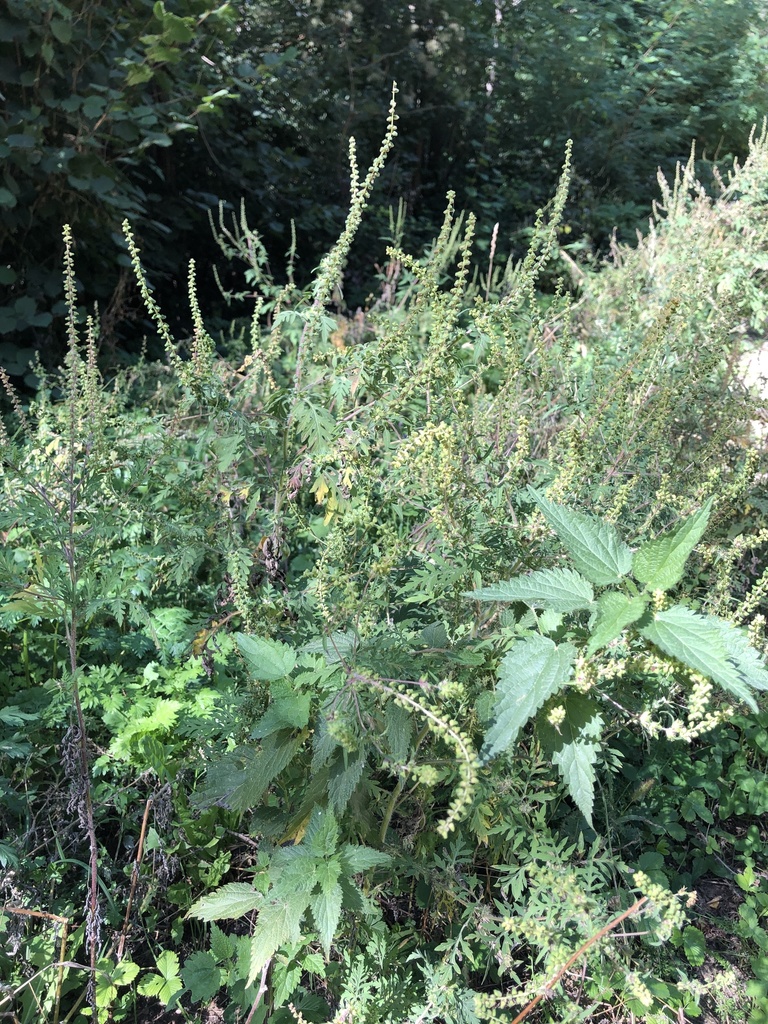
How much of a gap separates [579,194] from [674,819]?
781 cm

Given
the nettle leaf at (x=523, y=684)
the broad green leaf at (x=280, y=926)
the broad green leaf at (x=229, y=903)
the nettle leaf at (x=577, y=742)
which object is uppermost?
the nettle leaf at (x=523, y=684)

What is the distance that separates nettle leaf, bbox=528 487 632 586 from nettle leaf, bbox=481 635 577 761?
157mm

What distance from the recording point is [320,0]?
6.95m

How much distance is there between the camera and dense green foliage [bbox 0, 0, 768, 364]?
428cm

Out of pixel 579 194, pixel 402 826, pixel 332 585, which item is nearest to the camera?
pixel 332 585

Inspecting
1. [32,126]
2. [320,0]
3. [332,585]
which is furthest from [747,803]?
[320,0]

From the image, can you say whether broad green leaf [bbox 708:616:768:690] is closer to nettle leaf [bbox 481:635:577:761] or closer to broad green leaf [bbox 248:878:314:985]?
nettle leaf [bbox 481:635:577:761]

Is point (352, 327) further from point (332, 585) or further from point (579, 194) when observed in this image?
point (579, 194)

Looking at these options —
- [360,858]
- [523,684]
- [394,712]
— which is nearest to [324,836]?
[360,858]

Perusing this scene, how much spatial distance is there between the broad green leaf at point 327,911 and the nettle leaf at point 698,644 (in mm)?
724

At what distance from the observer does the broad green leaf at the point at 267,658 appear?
1.56 m

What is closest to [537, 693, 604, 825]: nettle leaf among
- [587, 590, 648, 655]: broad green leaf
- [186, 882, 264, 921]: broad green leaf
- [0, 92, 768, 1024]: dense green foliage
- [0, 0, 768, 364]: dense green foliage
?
[0, 92, 768, 1024]: dense green foliage

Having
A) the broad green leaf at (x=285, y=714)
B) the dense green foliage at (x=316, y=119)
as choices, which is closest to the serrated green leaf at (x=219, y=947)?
the broad green leaf at (x=285, y=714)

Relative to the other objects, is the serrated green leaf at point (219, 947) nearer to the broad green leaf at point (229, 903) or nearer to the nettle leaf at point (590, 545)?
the broad green leaf at point (229, 903)
